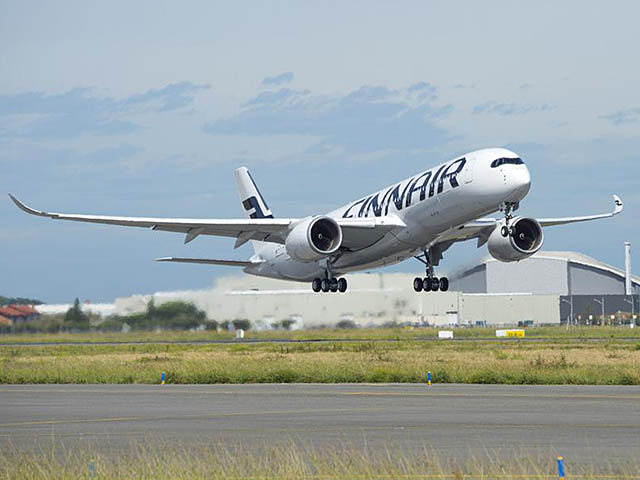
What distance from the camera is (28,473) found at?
45.8 feet

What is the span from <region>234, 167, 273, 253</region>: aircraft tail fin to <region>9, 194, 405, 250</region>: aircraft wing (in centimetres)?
1031

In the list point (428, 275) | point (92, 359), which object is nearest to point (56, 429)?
point (92, 359)

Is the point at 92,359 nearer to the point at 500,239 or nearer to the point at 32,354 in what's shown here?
the point at 32,354

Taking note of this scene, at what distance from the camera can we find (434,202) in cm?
4278

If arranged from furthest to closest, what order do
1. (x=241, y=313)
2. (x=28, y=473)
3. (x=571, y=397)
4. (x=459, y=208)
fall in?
(x=241, y=313) → (x=459, y=208) → (x=571, y=397) → (x=28, y=473)

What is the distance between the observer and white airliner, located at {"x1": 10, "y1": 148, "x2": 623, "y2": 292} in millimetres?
40562

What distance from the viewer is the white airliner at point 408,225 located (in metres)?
40.6

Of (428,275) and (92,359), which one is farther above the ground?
(428,275)

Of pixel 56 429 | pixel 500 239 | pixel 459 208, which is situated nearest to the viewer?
pixel 56 429

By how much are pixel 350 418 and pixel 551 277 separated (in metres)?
126

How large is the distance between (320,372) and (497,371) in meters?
6.12

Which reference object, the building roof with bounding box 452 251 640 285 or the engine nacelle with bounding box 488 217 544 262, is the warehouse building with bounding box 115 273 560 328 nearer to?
the engine nacelle with bounding box 488 217 544 262

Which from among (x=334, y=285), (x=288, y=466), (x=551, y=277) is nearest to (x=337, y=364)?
(x=334, y=285)

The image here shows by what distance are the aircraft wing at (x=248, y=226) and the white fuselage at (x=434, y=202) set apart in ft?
1.88
